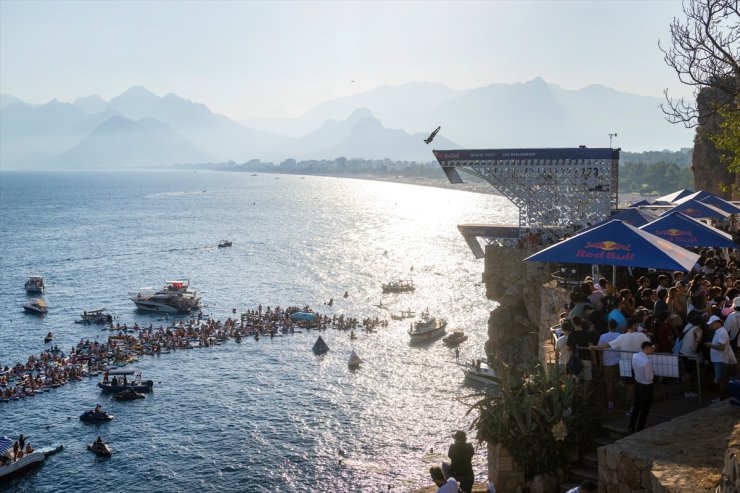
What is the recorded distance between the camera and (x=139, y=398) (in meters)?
43.2

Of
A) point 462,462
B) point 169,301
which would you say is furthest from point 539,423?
point 169,301

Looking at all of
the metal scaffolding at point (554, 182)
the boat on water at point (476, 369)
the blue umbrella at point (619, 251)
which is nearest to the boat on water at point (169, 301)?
the boat on water at point (476, 369)

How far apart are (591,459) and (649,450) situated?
1.58 m

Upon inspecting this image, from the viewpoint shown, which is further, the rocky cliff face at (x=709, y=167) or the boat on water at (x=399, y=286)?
the boat on water at (x=399, y=286)

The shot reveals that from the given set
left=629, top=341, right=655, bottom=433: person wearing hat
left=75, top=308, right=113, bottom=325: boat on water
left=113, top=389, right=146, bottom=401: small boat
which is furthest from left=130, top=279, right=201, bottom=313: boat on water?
left=629, top=341, right=655, bottom=433: person wearing hat

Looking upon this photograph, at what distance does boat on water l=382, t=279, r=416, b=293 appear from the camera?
77625 millimetres

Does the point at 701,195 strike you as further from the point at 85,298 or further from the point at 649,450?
the point at 85,298

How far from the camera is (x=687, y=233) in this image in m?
18.1

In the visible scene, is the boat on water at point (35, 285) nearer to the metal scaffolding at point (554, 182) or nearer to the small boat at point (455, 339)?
the small boat at point (455, 339)

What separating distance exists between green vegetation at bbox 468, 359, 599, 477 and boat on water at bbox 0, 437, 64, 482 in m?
29.1

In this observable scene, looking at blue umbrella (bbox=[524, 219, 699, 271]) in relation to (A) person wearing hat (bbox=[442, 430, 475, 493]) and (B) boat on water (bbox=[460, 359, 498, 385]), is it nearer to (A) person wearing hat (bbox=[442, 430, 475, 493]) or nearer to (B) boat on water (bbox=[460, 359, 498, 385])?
(A) person wearing hat (bbox=[442, 430, 475, 493])

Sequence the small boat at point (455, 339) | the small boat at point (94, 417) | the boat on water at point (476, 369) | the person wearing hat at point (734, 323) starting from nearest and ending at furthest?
the person wearing hat at point (734, 323)
the small boat at point (94, 417)
the boat on water at point (476, 369)
the small boat at point (455, 339)

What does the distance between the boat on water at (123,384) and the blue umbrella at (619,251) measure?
3595 centimetres

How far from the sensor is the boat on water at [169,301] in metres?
69.1
